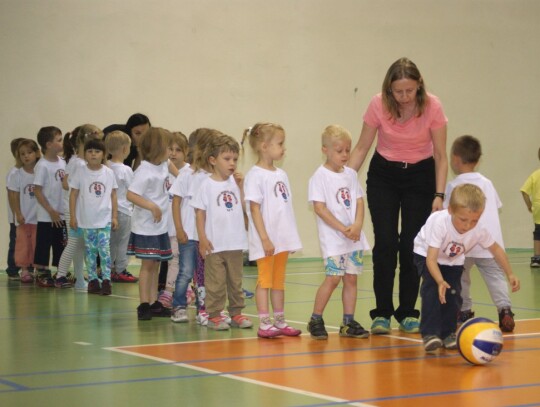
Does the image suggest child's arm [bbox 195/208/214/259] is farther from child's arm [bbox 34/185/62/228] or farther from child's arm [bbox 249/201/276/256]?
child's arm [bbox 34/185/62/228]

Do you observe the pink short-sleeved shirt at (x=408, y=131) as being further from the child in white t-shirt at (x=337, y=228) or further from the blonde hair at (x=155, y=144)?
the blonde hair at (x=155, y=144)

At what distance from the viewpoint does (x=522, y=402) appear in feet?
15.0

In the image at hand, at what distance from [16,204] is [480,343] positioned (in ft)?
23.5

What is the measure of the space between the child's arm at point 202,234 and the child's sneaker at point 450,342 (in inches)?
76.6

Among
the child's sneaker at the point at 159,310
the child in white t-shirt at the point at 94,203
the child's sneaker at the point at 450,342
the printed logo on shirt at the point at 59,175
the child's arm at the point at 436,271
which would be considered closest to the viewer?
the child's arm at the point at 436,271

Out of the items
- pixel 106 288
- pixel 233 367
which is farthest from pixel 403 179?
pixel 106 288

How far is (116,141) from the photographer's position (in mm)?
10312

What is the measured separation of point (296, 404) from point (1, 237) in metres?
8.54

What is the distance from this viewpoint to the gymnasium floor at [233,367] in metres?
4.75

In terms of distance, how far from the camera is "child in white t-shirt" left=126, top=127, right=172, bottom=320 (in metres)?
7.93

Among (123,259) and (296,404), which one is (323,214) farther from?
(123,259)

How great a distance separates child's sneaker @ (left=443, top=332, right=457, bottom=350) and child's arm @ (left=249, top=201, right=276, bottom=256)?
1370mm

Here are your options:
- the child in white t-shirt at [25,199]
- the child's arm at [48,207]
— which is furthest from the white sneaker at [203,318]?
the child in white t-shirt at [25,199]

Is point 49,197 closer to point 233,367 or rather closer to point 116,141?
point 116,141
